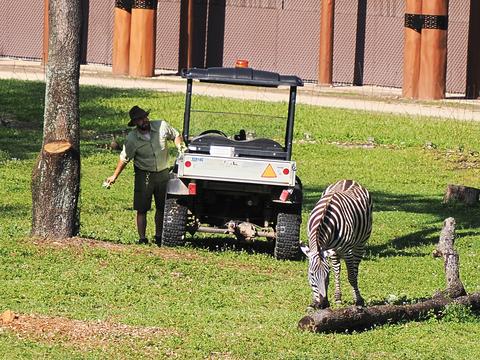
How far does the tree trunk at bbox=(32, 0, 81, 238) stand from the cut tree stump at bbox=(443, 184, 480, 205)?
24.7ft

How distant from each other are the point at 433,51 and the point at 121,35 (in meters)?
8.01

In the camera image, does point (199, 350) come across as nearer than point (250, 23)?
Yes

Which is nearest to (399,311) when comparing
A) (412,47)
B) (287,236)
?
(287,236)

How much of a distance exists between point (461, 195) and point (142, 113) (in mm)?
6737

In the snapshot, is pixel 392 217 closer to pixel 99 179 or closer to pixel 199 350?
pixel 99 179

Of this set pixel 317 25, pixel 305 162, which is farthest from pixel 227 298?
Result: pixel 317 25

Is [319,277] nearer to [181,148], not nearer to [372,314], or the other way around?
[372,314]

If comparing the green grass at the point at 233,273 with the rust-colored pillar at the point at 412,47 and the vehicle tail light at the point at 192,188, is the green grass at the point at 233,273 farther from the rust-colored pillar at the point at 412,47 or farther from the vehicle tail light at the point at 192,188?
the rust-colored pillar at the point at 412,47

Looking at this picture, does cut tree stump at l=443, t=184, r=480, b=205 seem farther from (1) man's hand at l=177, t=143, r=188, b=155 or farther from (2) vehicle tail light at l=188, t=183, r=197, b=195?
(2) vehicle tail light at l=188, t=183, r=197, b=195

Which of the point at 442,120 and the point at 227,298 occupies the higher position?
the point at 442,120

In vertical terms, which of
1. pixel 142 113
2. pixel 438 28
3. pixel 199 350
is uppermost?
pixel 438 28

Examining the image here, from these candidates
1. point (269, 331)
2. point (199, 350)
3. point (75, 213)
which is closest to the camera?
point (199, 350)

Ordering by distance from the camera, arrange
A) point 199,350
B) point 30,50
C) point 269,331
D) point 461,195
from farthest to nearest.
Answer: point 30,50
point 461,195
point 269,331
point 199,350

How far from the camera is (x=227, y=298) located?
12281 mm
